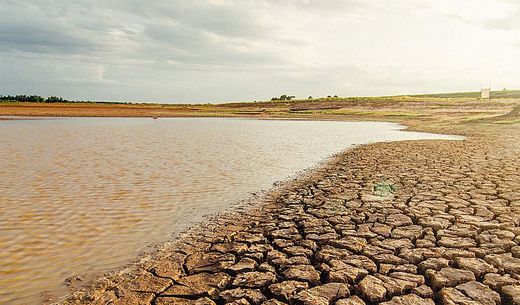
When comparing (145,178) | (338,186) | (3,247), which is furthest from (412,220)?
(145,178)

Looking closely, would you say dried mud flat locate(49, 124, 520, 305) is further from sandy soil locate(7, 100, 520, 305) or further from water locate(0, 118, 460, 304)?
water locate(0, 118, 460, 304)

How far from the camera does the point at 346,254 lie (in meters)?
4.21

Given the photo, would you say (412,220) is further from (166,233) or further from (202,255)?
(166,233)

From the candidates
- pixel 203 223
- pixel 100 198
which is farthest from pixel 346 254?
pixel 100 198

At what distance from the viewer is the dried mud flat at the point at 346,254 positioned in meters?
3.39

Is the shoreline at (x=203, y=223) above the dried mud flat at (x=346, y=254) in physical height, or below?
below

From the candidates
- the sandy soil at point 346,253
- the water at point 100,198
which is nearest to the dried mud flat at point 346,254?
the sandy soil at point 346,253

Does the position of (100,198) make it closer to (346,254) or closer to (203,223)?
(203,223)

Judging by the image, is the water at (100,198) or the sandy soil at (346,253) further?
the water at (100,198)

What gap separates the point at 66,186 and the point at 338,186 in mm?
5172

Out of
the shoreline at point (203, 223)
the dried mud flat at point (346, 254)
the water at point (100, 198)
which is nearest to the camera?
the dried mud flat at point (346, 254)

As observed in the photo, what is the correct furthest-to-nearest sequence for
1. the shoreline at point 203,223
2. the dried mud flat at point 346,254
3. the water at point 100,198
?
1. the water at point 100,198
2. the shoreline at point 203,223
3. the dried mud flat at point 346,254

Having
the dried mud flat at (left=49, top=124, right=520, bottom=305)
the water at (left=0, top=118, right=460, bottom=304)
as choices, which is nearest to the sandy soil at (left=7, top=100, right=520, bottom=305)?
the dried mud flat at (left=49, top=124, right=520, bottom=305)

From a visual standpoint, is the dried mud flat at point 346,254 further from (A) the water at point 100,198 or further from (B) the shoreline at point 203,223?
(A) the water at point 100,198
